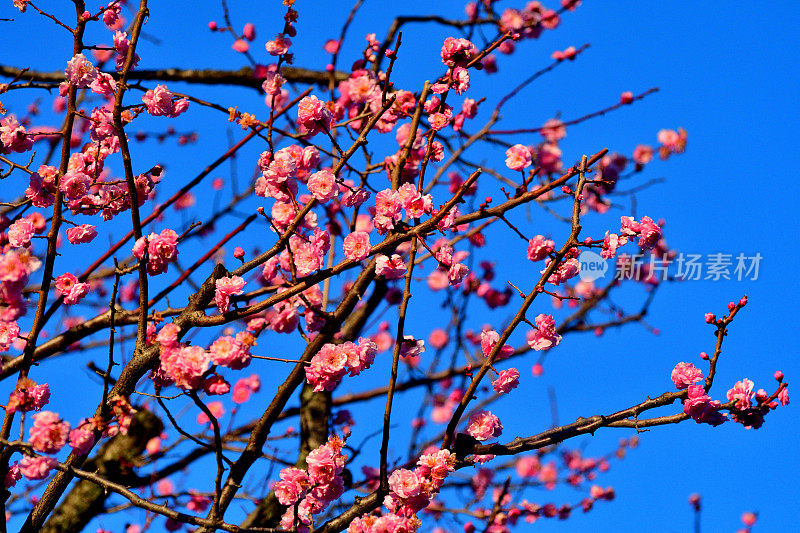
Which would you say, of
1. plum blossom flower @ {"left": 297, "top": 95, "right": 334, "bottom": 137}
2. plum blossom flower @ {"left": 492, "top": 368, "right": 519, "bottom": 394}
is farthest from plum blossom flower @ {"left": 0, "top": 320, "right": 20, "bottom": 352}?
plum blossom flower @ {"left": 492, "top": 368, "right": 519, "bottom": 394}

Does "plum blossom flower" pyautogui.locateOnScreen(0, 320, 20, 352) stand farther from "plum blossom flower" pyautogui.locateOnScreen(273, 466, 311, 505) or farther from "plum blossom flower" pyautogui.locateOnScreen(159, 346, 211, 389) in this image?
"plum blossom flower" pyautogui.locateOnScreen(273, 466, 311, 505)

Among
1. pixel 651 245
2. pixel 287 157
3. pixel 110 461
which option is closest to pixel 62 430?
pixel 287 157

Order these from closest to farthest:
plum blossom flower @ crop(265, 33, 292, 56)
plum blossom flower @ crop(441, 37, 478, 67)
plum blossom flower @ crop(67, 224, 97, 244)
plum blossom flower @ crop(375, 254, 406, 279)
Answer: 1. plum blossom flower @ crop(375, 254, 406, 279)
2. plum blossom flower @ crop(67, 224, 97, 244)
3. plum blossom flower @ crop(441, 37, 478, 67)
4. plum blossom flower @ crop(265, 33, 292, 56)

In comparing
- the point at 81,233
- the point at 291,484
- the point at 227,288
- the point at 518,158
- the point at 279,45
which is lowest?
the point at 291,484

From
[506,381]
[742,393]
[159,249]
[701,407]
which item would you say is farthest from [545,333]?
[159,249]

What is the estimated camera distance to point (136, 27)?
10.2 feet

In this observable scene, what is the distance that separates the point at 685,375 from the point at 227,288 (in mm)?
2147

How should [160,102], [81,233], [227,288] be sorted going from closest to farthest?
[227,288]
[81,233]
[160,102]

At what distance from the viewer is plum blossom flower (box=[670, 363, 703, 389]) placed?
3035mm

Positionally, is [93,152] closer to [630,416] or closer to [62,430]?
[62,430]

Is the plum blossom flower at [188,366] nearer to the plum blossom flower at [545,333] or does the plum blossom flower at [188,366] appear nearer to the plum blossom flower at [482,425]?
the plum blossom flower at [482,425]

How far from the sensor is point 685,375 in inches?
120

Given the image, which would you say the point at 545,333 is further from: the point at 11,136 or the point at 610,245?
the point at 11,136

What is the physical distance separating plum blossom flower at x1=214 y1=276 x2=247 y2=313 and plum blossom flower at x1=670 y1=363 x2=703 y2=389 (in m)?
2.05
